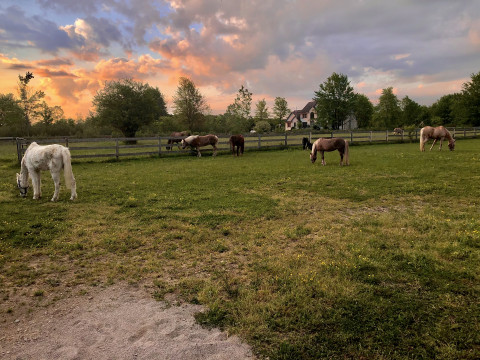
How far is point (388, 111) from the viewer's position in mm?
55906

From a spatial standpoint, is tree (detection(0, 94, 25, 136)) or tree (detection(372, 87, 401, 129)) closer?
tree (detection(0, 94, 25, 136))

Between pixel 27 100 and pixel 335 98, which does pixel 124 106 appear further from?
pixel 335 98

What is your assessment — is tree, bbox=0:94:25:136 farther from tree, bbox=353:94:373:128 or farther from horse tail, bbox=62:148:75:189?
tree, bbox=353:94:373:128

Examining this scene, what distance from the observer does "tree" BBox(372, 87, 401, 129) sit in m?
55.3

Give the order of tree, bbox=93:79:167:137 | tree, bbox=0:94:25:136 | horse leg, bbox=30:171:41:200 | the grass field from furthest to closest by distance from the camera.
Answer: tree, bbox=0:94:25:136 → tree, bbox=93:79:167:137 → horse leg, bbox=30:171:41:200 → the grass field

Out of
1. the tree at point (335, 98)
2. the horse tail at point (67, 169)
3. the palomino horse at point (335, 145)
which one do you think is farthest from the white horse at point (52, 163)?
the tree at point (335, 98)

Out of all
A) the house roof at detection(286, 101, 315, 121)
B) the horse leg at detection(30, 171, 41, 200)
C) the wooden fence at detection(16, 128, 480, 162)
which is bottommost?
the horse leg at detection(30, 171, 41, 200)

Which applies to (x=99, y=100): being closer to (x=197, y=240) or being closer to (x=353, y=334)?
(x=197, y=240)

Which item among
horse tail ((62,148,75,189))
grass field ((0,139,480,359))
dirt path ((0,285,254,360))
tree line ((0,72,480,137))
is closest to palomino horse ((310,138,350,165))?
grass field ((0,139,480,359))

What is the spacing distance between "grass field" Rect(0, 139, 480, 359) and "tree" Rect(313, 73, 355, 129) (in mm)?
46988

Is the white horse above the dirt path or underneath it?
above

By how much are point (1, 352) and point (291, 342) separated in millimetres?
2496

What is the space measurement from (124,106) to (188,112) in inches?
362

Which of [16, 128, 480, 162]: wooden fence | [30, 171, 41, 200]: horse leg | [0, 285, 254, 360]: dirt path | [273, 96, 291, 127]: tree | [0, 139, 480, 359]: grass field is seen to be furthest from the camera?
[273, 96, 291, 127]: tree
